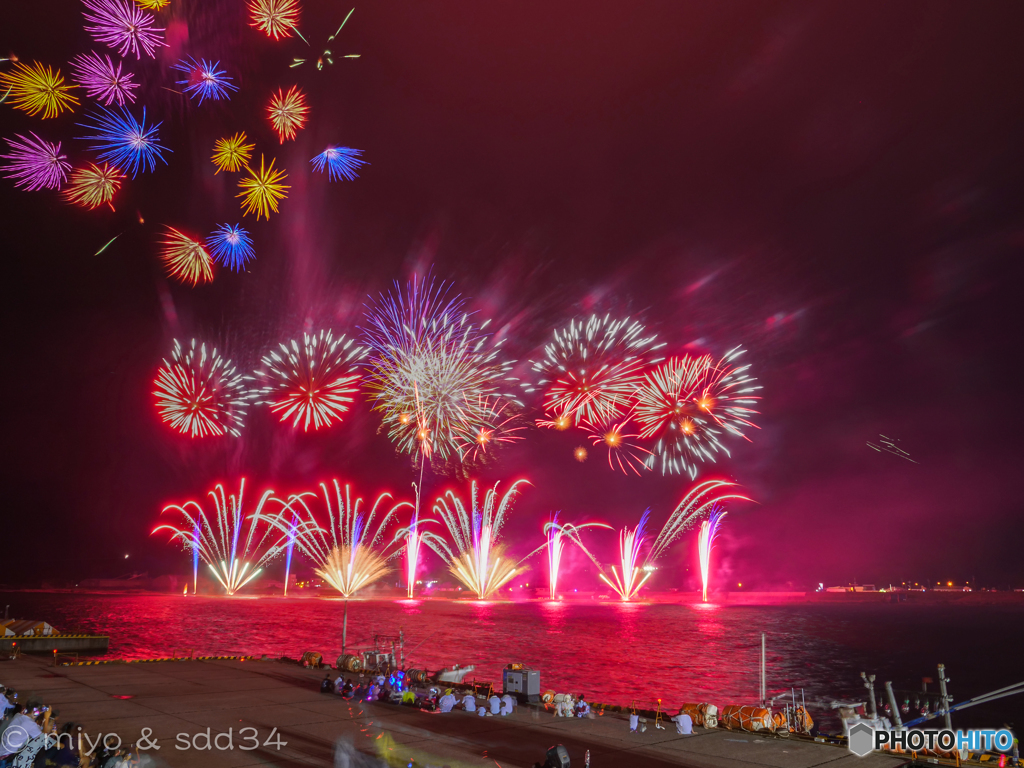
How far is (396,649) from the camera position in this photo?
87.1 ft

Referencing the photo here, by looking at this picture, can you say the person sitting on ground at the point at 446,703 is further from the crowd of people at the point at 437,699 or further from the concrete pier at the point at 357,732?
the concrete pier at the point at 357,732

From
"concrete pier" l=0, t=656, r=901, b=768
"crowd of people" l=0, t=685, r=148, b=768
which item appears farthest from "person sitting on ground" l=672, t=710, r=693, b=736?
"crowd of people" l=0, t=685, r=148, b=768

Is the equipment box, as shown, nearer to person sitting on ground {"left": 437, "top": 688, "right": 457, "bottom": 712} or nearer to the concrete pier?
the concrete pier

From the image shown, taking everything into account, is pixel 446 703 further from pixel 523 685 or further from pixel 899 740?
pixel 899 740

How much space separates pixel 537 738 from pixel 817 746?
6.52 metres

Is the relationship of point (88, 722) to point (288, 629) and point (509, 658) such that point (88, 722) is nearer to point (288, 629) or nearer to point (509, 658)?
point (509, 658)

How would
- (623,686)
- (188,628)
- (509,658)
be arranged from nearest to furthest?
(623,686)
(509,658)
(188,628)

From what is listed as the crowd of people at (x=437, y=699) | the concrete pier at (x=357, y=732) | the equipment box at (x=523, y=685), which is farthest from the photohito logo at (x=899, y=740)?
the equipment box at (x=523, y=685)

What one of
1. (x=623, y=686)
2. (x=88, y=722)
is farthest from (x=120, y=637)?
(x=88, y=722)

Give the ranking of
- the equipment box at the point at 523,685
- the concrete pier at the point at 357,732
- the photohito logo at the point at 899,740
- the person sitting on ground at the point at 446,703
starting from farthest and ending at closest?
the equipment box at the point at 523,685 → the person sitting on ground at the point at 446,703 → the photohito logo at the point at 899,740 → the concrete pier at the point at 357,732

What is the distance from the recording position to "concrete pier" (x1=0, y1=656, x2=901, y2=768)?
45.9ft

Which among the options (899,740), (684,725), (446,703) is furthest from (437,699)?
(899,740)

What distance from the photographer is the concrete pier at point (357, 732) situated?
45.9ft

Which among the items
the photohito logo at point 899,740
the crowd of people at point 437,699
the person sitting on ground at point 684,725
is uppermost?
the photohito logo at point 899,740
